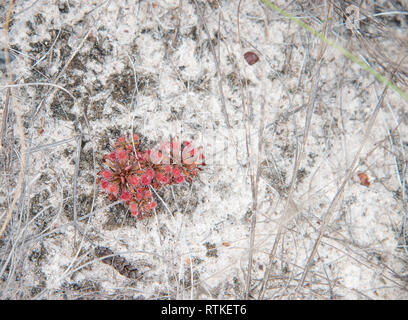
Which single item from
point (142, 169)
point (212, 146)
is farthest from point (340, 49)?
point (142, 169)

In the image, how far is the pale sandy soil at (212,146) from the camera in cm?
298

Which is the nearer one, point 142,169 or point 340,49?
point 142,169

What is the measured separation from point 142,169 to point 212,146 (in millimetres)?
851

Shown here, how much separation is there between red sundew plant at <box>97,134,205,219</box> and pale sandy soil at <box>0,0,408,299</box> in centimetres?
18

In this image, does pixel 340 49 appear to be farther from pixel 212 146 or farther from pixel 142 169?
pixel 142 169

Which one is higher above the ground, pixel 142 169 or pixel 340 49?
pixel 340 49

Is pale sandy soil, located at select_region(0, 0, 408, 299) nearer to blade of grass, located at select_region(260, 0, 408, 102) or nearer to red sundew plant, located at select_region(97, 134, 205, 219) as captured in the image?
blade of grass, located at select_region(260, 0, 408, 102)

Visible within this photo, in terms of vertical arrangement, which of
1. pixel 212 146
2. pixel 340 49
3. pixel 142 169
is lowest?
pixel 142 169

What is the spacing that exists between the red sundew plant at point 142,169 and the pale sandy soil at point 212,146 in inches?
7.2

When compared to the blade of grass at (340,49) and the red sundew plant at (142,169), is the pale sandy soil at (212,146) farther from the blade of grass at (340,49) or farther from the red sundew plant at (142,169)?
the red sundew plant at (142,169)

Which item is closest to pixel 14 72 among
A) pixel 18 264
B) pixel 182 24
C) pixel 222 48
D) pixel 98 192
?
pixel 98 192

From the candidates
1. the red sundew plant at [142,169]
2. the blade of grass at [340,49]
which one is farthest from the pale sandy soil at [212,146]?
the red sundew plant at [142,169]

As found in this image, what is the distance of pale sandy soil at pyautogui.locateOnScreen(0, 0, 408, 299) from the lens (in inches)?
117

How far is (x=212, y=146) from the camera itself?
3.07 m
